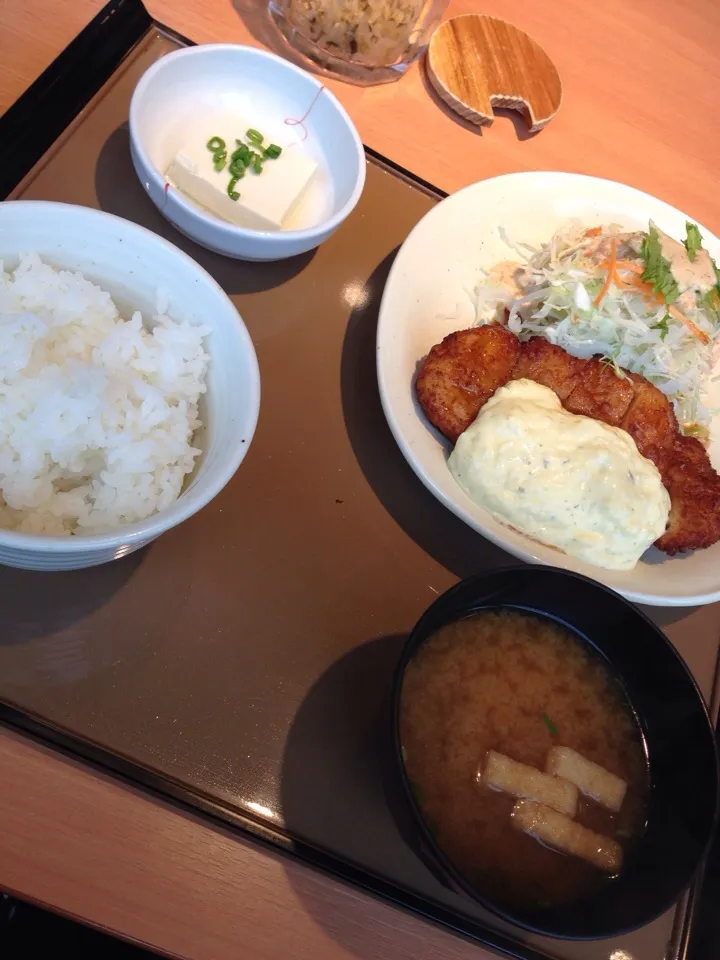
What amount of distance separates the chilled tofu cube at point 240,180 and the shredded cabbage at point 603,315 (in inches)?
23.9

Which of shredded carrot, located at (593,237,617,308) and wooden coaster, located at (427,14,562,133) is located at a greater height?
wooden coaster, located at (427,14,562,133)

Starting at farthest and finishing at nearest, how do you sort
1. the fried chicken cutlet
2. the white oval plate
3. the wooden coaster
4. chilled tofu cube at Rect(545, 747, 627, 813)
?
the wooden coaster, the fried chicken cutlet, the white oval plate, chilled tofu cube at Rect(545, 747, 627, 813)

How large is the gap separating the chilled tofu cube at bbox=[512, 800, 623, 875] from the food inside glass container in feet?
7.07

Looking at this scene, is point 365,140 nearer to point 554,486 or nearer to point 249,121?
point 249,121

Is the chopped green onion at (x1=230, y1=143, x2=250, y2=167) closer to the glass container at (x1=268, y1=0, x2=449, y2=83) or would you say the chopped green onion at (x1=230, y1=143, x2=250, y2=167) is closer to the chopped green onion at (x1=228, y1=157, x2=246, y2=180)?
the chopped green onion at (x1=228, y1=157, x2=246, y2=180)

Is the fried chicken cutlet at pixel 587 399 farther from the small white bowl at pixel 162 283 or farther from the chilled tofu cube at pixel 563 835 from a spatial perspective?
the chilled tofu cube at pixel 563 835

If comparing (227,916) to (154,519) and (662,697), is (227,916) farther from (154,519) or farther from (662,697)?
(662,697)

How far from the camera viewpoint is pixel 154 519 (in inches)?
41.8

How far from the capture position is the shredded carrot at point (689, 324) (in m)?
2.02

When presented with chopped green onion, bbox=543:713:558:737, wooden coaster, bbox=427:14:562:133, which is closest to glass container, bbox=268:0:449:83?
wooden coaster, bbox=427:14:562:133

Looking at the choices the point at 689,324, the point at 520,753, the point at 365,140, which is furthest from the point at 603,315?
the point at 520,753

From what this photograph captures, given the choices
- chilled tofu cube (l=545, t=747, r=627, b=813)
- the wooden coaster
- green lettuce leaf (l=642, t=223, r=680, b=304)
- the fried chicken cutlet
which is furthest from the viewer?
the wooden coaster

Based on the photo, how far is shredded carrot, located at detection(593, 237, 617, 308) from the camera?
1992 mm

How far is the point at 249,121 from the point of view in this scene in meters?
1.96
